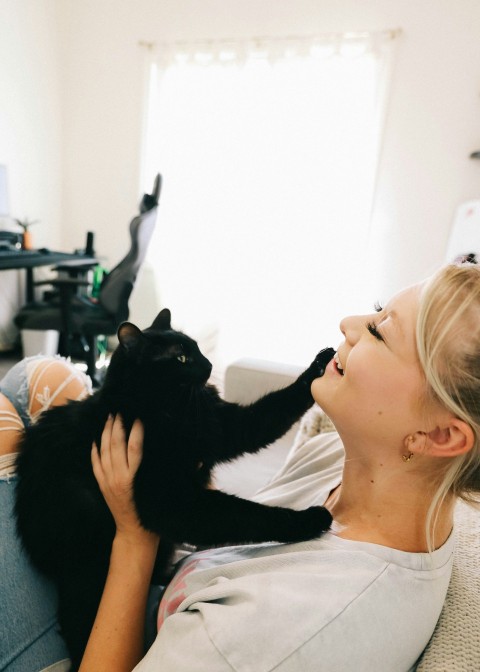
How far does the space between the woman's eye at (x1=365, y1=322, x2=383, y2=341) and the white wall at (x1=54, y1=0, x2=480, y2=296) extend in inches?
115

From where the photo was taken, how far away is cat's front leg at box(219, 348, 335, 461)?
3.02 feet

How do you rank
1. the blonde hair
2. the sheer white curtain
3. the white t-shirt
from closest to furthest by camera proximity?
the white t-shirt, the blonde hair, the sheer white curtain

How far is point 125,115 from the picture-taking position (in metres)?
3.83

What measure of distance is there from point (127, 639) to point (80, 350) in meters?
2.99

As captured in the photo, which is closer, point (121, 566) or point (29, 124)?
point (121, 566)

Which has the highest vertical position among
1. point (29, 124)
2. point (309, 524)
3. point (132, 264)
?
point (29, 124)

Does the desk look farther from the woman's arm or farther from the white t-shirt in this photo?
the white t-shirt

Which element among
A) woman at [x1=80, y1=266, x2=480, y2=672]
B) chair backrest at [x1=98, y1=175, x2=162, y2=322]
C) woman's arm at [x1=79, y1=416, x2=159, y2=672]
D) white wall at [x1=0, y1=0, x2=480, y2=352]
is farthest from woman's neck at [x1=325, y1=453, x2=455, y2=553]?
white wall at [x1=0, y1=0, x2=480, y2=352]

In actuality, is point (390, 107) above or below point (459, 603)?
above

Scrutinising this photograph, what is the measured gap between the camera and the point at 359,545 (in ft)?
1.95

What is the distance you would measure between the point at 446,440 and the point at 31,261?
3.10 m

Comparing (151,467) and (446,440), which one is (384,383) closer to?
(446,440)

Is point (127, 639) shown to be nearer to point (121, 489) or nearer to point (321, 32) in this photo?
point (121, 489)

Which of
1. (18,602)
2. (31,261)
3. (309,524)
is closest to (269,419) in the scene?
(309,524)
